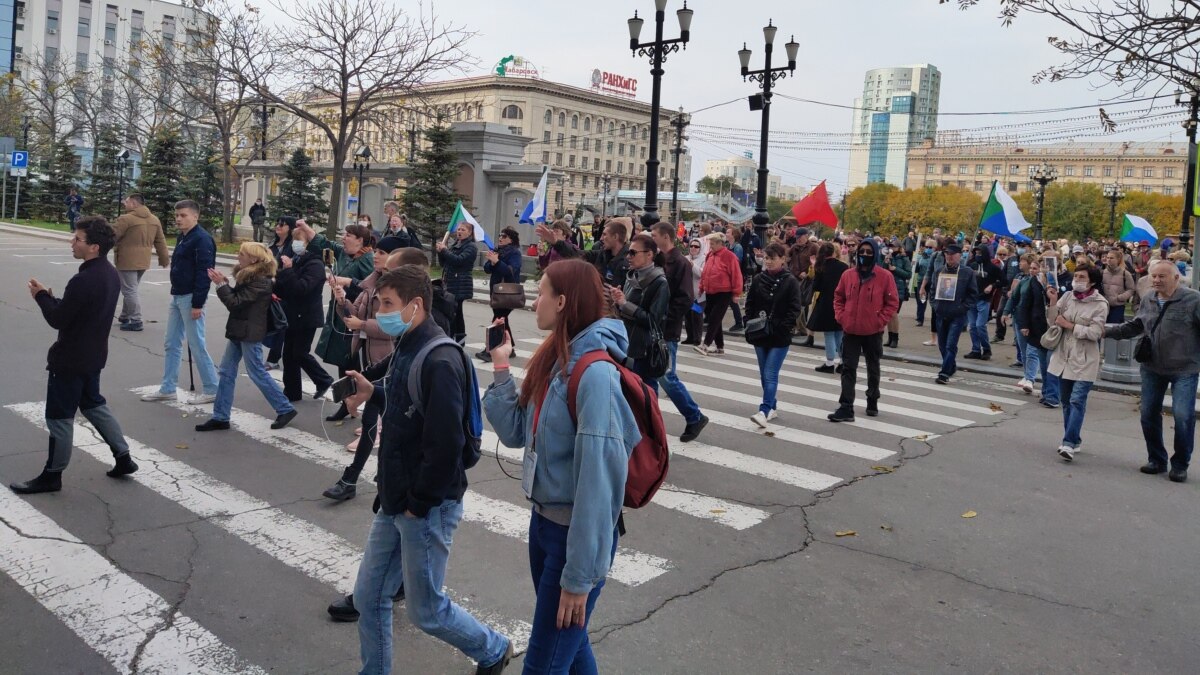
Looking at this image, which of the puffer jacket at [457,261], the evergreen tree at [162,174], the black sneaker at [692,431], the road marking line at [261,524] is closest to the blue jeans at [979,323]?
the black sneaker at [692,431]

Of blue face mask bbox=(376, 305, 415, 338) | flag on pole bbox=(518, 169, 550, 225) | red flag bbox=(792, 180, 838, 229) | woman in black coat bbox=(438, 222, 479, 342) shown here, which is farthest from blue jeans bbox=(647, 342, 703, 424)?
flag on pole bbox=(518, 169, 550, 225)

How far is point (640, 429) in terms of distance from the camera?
3162 millimetres

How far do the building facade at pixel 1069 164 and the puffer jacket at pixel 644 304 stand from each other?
10739 centimetres

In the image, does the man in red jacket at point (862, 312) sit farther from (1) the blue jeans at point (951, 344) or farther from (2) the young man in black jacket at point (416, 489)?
(2) the young man in black jacket at point (416, 489)

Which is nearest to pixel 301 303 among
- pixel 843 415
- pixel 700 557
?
pixel 700 557

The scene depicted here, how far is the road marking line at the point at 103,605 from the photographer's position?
4.24m

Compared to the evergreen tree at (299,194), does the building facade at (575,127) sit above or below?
above

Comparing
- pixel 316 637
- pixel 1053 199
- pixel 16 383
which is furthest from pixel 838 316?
pixel 1053 199

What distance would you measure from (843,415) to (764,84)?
14.1 meters

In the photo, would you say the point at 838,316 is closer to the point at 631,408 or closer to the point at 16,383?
the point at 631,408

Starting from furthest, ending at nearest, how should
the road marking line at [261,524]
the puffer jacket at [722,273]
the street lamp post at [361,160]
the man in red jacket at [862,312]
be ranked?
the street lamp post at [361,160], the puffer jacket at [722,273], the man in red jacket at [862,312], the road marking line at [261,524]

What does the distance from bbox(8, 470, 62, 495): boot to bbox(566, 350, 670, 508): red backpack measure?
16.8ft

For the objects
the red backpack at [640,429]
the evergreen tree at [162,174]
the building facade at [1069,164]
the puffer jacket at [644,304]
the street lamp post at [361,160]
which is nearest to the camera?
the red backpack at [640,429]

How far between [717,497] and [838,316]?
381cm
